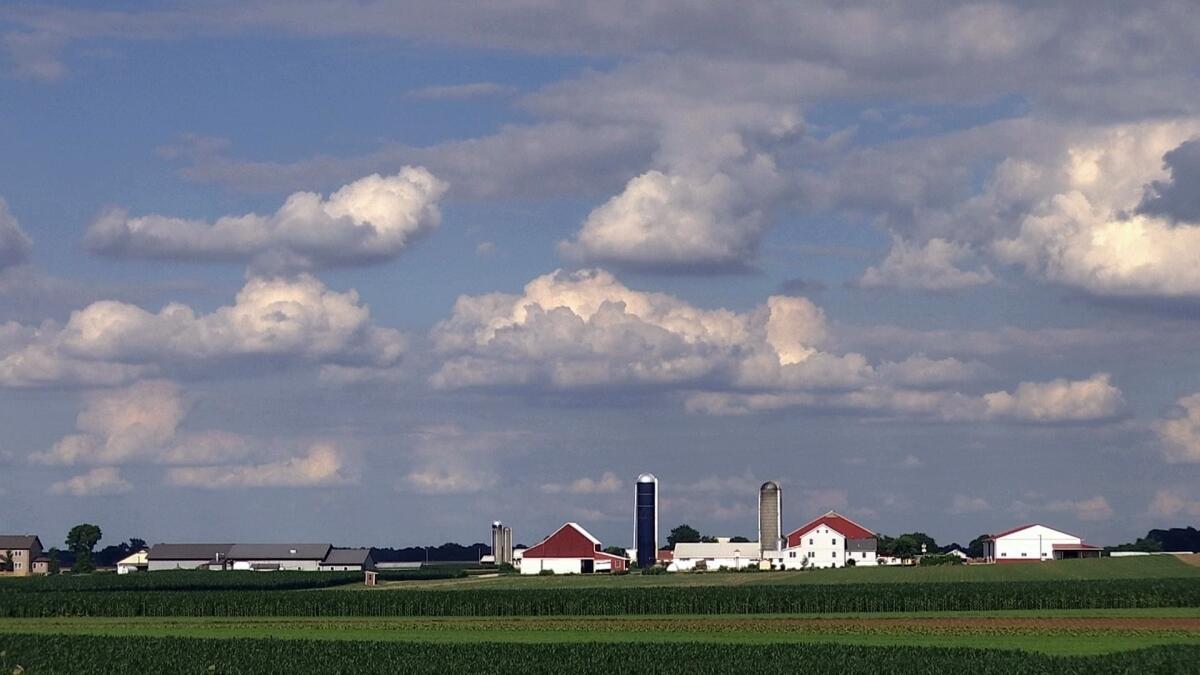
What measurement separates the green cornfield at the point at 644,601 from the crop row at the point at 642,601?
0.06 metres

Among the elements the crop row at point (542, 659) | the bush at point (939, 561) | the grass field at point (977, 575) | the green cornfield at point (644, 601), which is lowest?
the crop row at point (542, 659)

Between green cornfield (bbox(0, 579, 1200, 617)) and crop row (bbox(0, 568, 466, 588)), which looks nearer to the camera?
green cornfield (bbox(0, 579, 1200, 617))

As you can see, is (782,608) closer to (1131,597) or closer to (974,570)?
(1131,597)

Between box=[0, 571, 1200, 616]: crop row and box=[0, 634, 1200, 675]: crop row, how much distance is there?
36729 millimetres

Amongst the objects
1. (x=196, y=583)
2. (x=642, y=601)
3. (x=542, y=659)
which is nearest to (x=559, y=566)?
(x=196, y=583)

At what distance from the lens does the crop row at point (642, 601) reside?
10006 centimetres

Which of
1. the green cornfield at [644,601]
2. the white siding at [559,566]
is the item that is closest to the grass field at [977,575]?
the green cornfield at [644,601]

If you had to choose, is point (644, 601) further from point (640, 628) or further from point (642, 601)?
point (640, 628)

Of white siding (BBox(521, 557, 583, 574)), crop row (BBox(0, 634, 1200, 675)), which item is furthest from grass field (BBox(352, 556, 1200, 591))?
crop row (BBox(0, 634, 1200, 675))

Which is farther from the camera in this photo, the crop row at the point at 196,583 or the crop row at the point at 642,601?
the crop row at the point at 196,583

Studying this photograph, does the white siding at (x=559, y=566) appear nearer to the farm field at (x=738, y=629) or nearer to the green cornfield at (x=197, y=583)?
the green cornfield at (x=197, y=583)

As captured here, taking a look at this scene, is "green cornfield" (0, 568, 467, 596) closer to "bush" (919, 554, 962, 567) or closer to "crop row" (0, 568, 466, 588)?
"crop row" (0, 568, 466, 588)

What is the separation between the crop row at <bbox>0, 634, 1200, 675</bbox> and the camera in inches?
2191

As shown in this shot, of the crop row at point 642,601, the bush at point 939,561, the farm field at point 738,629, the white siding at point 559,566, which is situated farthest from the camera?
the white siding at point 559,566
